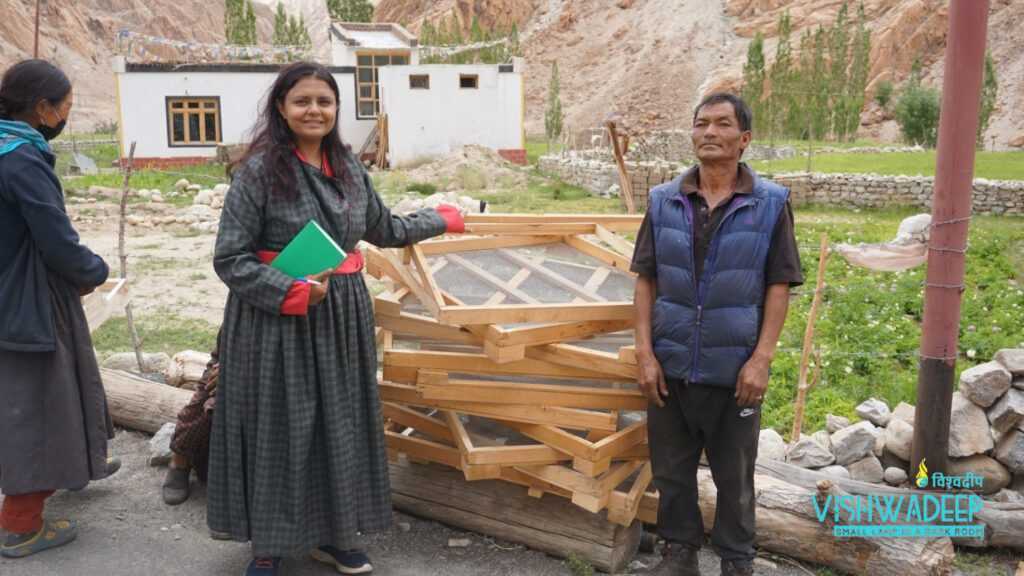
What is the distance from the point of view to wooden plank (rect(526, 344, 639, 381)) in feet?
10.7

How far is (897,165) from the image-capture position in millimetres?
18641

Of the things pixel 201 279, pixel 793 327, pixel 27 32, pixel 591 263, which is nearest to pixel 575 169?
pixel 201 279

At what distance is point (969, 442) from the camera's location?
396 cm

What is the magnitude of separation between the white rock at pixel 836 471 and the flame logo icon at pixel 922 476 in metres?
0.31

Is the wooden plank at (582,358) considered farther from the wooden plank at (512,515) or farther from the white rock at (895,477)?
Result: the white rock at (895,477)

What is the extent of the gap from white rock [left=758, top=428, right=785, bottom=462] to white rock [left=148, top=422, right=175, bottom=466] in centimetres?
296

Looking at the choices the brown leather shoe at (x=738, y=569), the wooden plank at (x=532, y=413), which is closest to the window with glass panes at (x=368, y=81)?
the wooden plank at (x=532, y=413)

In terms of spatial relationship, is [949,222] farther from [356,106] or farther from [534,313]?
[356,106]

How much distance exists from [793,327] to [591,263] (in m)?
3.91

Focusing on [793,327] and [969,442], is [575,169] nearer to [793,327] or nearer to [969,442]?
[793,327]

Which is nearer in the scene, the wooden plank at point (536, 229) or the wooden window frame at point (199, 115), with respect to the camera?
the wooden plank at point (536, 229)

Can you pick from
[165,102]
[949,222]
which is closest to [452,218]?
[949,222]

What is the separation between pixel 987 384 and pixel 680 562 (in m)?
1.86

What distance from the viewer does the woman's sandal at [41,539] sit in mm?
3422
